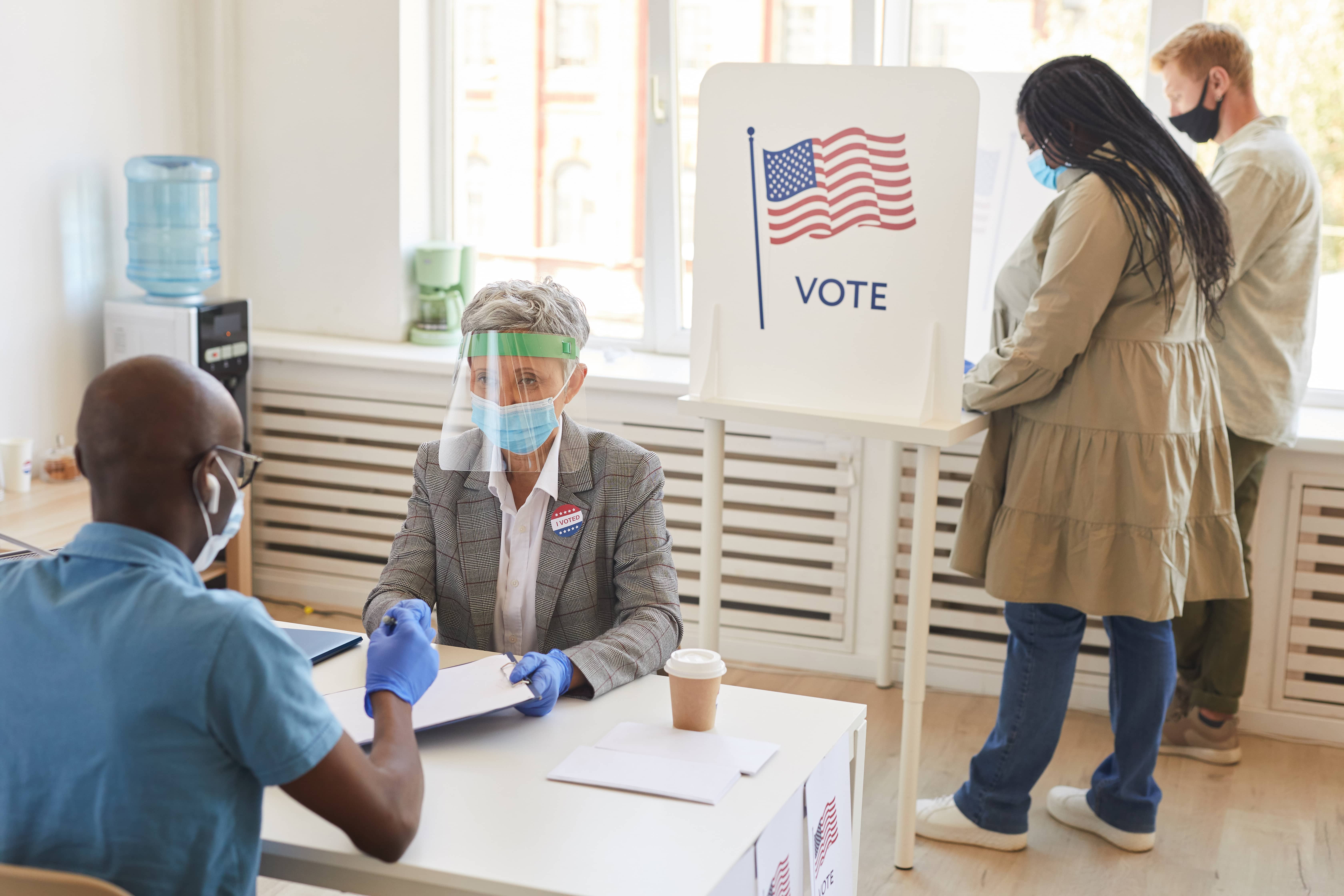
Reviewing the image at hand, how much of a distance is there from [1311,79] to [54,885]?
357 cm

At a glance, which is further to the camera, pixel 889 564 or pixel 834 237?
pixel 889 564

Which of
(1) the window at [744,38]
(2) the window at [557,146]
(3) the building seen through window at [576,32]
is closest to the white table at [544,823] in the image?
(1) the window at [744,38]

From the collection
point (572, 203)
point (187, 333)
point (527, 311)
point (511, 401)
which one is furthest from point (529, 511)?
point (572, 203)

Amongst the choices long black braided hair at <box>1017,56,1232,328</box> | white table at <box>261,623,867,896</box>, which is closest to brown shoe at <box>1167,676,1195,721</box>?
long black braided hair at <box>1017,56,1232,328</box>

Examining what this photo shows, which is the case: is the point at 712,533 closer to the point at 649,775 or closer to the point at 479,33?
the point at 649,775

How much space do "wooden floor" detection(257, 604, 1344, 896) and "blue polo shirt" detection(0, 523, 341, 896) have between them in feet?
4.40

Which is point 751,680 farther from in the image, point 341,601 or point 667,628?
point 667,628

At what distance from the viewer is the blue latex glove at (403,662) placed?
1.49 meters

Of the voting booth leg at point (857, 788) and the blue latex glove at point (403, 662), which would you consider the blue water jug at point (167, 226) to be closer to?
the blue latex glove at point (403, 662)

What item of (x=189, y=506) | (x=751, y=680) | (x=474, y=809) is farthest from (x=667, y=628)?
(x=751, y=680)

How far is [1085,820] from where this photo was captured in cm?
278

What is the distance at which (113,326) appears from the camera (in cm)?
377

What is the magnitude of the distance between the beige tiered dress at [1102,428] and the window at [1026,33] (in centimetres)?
130

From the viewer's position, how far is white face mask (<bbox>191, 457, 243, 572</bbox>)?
119 cm
